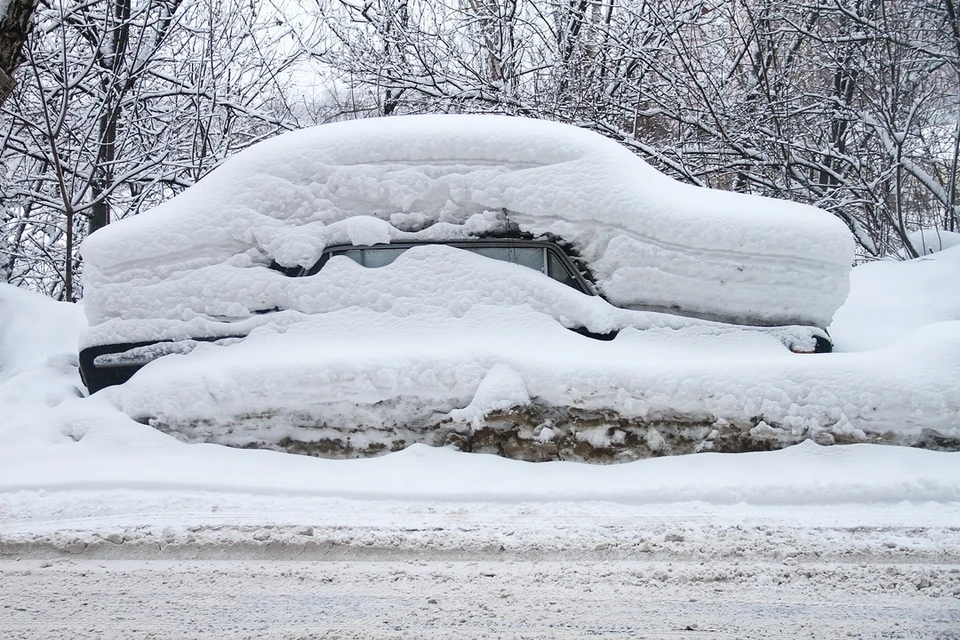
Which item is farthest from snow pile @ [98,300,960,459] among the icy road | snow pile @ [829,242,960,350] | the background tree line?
the background tree line

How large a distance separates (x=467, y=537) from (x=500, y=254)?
1928mm

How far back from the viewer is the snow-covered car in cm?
395

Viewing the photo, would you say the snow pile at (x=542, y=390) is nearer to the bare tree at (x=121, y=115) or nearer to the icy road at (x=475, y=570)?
the icy road at (x=475, y=570)

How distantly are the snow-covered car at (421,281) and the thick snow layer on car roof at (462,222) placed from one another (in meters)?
0.01

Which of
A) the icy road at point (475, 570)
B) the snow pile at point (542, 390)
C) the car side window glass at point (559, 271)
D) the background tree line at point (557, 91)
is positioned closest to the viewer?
the icy road at point (475, 570)

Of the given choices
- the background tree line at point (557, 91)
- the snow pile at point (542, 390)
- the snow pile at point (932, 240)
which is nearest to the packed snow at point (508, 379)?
Answer: the snow pile at point (542, 390)

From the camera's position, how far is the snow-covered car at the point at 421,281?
3.95 metres

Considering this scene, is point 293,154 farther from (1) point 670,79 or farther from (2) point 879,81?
(2) point 879,81

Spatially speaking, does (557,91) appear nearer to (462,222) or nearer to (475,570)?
(462,222)

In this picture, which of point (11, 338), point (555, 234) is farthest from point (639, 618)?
point (11, 338)

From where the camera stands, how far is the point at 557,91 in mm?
10227

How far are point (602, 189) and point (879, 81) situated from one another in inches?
241

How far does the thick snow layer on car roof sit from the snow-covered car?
1cm

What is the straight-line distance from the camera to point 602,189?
169 inches
